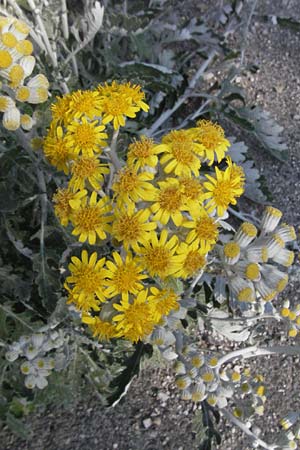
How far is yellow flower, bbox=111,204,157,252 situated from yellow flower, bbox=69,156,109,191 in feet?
0.35

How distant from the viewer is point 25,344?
191 cm

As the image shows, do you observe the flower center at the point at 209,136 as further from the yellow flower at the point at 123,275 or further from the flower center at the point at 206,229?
the yellow flower at the point at 123,275

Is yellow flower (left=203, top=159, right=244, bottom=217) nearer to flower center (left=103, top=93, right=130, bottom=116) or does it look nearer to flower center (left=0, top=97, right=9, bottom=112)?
flower center (left=103, top=93, right=130, bottom=116)

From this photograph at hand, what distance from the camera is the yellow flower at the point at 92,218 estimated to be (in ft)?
5.35

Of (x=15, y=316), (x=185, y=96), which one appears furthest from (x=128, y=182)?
(x=185, y=96)

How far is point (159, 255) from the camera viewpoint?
1594 millimetres

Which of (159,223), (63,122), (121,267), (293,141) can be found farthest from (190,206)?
(293,141)

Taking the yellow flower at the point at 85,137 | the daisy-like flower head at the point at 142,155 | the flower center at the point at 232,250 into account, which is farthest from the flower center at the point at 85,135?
the flower center at the point at 232,250

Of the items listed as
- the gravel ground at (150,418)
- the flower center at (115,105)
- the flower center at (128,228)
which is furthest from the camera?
the gravel ground at (150,418)

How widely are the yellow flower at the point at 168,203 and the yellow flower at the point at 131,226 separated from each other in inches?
1.0

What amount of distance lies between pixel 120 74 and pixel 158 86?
16 centimetres

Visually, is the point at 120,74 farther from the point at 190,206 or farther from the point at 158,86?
the point at 190,206

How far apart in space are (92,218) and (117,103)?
310mm

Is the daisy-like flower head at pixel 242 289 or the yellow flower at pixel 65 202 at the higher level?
the yellow flower at pixel 65 202
